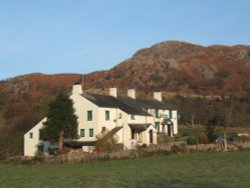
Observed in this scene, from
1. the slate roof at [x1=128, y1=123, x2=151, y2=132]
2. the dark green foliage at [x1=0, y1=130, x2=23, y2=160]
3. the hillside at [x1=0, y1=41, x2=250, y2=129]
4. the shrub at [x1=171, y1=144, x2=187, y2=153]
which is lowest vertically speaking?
the shrub at [x1=171, y1=144, x2=187, y2=153]

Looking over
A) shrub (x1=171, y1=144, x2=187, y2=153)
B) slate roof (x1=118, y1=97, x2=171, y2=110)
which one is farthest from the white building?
shrub (x1=171, y1=144, x2=187, y2=153)

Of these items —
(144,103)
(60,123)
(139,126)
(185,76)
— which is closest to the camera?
(60,123)

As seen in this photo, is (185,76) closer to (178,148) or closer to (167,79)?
(167,79)

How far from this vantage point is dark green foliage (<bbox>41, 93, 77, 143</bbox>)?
56719 mm

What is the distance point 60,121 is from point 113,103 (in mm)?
11424

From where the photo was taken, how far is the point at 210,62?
183250mm

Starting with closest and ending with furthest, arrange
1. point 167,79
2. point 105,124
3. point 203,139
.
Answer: point 203,139 → point 105,124 → point 167,79

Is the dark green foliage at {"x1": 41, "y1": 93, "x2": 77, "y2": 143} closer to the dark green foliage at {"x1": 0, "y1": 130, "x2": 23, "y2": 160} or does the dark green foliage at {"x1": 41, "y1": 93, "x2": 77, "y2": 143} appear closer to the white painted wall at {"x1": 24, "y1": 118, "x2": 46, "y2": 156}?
the dark green foliage at {"x1": 0, "y1": 130, "x2": 23, "y2": 160}

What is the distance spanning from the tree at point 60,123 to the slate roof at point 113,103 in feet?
18.8

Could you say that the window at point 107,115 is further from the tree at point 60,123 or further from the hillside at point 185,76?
the hillside at point 185,76

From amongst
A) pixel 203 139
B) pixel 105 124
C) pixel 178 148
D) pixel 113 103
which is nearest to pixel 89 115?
pixel 105 124

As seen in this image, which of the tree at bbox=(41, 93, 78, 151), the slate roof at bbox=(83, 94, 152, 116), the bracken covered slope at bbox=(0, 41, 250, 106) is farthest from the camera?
the bracken covered slope at bbox=(0, 41, 250, 106)

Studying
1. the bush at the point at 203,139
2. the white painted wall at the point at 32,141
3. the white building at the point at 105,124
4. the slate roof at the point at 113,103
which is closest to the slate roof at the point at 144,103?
the slate roof at the point at 113,103

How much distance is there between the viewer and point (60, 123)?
56.8 m
